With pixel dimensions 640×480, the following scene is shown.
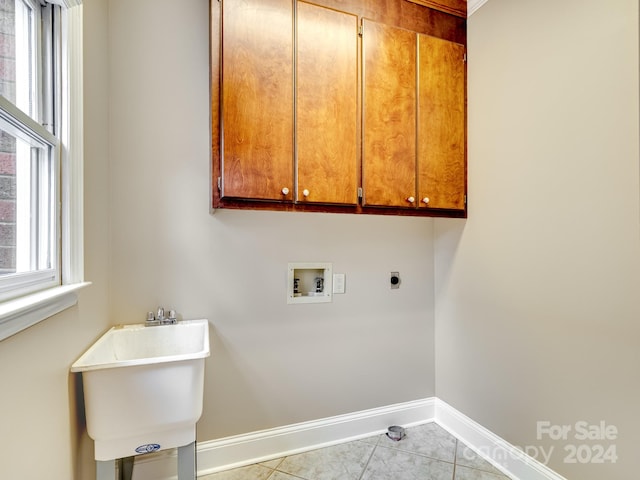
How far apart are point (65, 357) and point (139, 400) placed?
0.29 metres

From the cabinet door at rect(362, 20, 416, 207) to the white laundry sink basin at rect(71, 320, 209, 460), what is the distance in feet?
3.84

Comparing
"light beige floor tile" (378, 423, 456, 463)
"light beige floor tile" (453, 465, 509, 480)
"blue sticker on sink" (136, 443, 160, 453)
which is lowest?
"light beige floor tile" (378, 423, 456, 463)

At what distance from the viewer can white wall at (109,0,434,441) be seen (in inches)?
63.1

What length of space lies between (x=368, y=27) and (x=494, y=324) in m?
1.80

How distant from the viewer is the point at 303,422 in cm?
191

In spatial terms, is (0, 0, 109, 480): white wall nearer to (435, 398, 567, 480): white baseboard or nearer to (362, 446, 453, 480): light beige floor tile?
(362, 446, 453, 480): light beige floor tile

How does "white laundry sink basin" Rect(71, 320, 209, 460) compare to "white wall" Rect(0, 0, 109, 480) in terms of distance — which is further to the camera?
"white laundry sink basin" Rect(71, 320, 209, 460)

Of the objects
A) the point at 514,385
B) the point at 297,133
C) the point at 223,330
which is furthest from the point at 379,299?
the point at 297,133

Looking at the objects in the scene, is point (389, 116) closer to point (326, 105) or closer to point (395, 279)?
point (326, 105)

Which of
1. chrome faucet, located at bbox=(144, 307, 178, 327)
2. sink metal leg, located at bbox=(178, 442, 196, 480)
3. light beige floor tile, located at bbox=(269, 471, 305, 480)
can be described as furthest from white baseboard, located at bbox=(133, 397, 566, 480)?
chrome faucet, located at bbox=(144, 307, 178, 327)

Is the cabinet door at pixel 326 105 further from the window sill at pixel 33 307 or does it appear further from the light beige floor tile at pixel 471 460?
the light beige floor tile at pixel 471 460

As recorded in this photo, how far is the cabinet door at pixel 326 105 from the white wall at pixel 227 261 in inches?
14.4

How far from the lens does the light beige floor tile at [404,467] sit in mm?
1660

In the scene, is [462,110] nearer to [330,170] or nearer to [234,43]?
[330,170]
